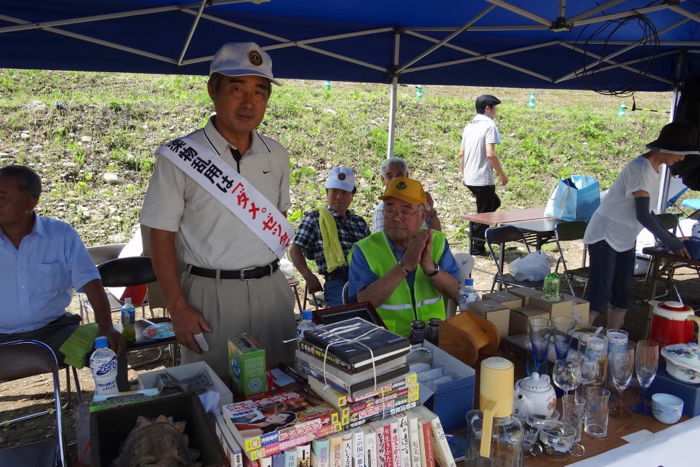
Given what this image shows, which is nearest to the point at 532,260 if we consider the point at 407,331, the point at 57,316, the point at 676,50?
the point at 407,331

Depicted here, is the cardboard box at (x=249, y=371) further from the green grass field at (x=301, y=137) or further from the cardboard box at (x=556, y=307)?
the green grass field at (x=301, y=137)

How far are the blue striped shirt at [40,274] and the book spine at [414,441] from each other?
2360mm

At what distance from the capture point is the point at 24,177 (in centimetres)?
281

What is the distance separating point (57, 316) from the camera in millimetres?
3059

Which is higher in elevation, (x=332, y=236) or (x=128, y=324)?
(x=332, y=236)

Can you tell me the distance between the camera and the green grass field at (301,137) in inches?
358

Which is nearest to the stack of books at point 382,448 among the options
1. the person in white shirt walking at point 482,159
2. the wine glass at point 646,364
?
the wine glass at point 646,364

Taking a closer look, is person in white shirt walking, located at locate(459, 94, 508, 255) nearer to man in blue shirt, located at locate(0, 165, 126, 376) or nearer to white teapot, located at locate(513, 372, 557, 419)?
man in blue shirt, located at locate(0, 165, 126, 376)

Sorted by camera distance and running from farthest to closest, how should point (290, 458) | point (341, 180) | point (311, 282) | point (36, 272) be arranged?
point (311, 282)
point (341, 180)
point (36, 272)
point (290, 458)

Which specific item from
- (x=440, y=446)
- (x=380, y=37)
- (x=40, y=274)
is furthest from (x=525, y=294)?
(x=380, y=37)

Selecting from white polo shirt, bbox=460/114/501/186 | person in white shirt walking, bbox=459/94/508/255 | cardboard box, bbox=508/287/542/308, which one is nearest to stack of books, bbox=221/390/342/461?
cardboard box, bbox=508/287/542/308

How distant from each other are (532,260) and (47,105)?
975 centimetres

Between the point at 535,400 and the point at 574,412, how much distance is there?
122 mm

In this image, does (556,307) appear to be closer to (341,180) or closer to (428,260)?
(428,260)
